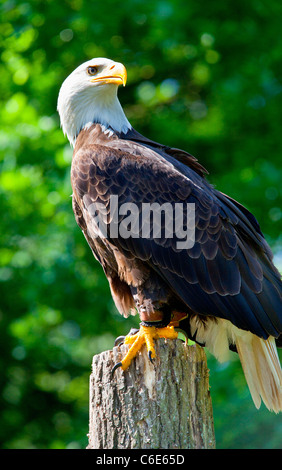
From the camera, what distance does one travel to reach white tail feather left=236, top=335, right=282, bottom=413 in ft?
15.4

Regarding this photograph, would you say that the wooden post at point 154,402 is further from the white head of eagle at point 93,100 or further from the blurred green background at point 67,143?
the blurred green background at point 67,143

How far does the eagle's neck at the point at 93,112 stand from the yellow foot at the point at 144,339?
1.67 meters

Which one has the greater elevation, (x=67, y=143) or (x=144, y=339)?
(x=67, y=143)

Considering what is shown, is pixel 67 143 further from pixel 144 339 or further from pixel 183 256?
pixel 144 339

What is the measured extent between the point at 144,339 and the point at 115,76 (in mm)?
2116

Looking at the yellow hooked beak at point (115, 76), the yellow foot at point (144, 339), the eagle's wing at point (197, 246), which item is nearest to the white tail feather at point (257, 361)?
the eagle's wing at point (197, 246)

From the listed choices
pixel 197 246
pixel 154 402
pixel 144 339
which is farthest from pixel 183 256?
pixel 154 402

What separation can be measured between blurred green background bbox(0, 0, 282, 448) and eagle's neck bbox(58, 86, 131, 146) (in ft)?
8.75

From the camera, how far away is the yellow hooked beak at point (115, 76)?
5340 millimetres

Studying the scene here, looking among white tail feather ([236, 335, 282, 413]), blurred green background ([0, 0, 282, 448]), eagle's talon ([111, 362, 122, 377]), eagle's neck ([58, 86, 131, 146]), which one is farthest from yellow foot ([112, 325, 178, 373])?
blurred green background ([0, 0, 282, 448])

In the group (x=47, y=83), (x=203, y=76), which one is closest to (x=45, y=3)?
(x=47, y=83)

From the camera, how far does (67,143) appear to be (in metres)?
8.96

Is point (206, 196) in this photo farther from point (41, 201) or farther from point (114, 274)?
point (41, 201)
